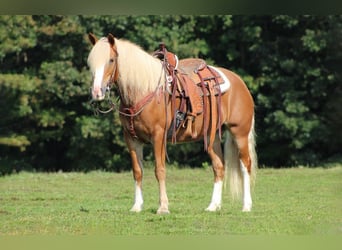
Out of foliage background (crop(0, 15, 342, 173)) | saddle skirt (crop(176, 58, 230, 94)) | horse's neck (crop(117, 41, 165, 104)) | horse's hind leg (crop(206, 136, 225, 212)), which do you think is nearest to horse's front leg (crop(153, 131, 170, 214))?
horse's neck (crop(117, 41, 165, 104))

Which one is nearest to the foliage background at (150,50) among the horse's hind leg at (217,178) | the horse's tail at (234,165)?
the horse's tail at (234,165)

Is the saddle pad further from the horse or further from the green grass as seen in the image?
the green grass

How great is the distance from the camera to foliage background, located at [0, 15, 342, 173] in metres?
20.9

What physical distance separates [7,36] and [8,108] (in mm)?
2317

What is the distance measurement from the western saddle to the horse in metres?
0.03

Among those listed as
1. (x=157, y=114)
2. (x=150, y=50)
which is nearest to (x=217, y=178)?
(x=157, y=114)

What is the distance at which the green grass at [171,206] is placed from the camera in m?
5.34

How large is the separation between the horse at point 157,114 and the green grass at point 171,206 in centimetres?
40

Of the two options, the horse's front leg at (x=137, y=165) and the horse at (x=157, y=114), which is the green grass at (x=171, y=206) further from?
the horse at (x=157, y=114)

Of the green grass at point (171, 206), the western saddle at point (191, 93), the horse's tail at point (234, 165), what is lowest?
the green grass at point (171, 206)

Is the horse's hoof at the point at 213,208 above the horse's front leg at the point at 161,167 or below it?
below

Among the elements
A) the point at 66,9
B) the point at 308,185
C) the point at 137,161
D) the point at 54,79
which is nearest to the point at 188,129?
the point at 137,161

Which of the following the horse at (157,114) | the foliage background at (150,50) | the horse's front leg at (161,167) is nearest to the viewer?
the horse at (157,114)

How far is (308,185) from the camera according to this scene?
436 inches
